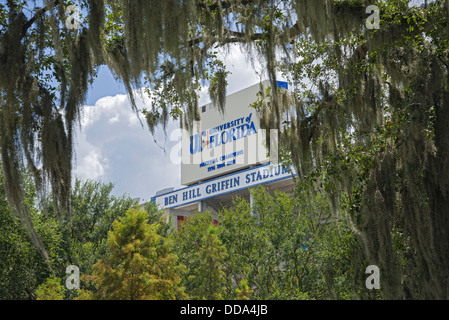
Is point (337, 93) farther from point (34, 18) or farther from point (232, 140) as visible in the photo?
point (232, 140)

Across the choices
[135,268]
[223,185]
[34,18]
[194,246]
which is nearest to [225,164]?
[223,185]

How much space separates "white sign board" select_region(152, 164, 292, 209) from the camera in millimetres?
35562

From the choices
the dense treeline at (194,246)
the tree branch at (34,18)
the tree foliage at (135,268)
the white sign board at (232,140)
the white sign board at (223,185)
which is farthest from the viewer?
the white sign board at (232,140)

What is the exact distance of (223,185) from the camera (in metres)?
39.3

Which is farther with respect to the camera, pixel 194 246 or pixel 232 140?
pixel 232 140

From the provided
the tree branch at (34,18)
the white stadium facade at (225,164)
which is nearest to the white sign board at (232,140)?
the white stadium facade at (225,164)

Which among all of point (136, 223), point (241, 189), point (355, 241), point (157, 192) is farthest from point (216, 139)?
point (355, 241)

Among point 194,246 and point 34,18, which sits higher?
point 34,18

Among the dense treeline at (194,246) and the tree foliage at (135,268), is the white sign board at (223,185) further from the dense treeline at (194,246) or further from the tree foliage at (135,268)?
the tree foliage at (135,268)

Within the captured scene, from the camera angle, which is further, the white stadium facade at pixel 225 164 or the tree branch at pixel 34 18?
the white stadium facade at pixel 225 164

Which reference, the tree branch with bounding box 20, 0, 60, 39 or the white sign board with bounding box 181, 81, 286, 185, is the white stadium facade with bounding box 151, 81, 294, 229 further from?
the tree branch with bounding box 20, 0, 60, 39

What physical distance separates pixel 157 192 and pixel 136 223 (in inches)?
1446

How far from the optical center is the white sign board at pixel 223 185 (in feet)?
117

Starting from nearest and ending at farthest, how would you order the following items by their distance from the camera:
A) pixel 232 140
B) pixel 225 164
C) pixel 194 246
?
1. pixel 194 246
2. pixel 232 140
3. pixel 225 164
